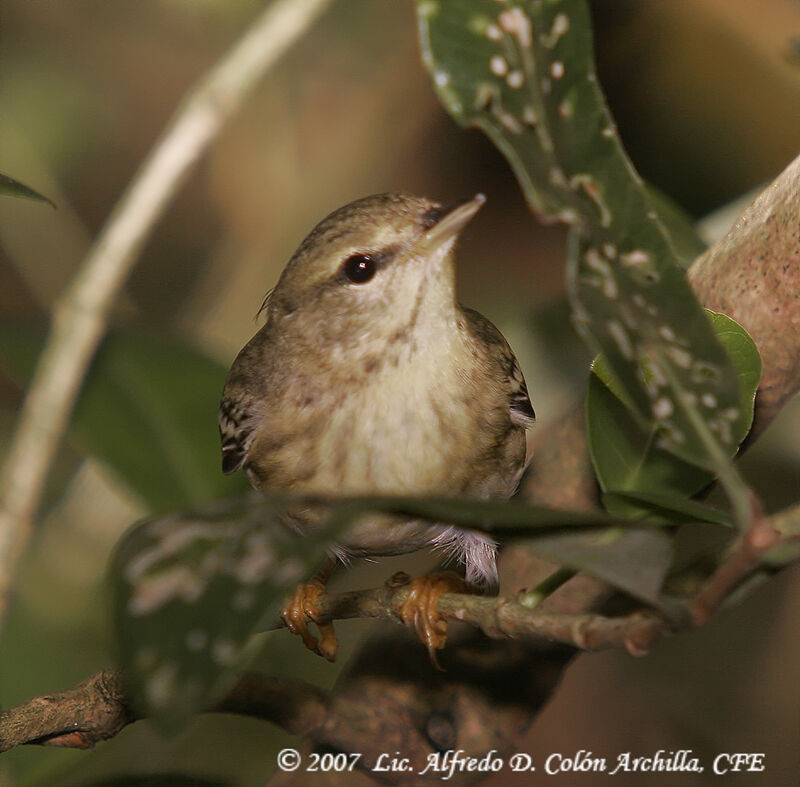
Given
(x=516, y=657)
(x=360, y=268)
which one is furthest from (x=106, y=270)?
(x=516, y=657)

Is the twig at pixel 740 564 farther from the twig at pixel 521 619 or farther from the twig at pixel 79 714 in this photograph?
the twig at pixel 79 714

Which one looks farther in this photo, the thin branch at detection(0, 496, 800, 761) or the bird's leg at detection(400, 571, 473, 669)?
the bird's leg at detection(400, 571, 473, 669)

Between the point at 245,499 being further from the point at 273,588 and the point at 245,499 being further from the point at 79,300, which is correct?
the point at 79,300

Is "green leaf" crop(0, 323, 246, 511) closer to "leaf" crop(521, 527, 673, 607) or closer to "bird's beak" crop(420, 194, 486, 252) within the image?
"bird's beak" crop(420, 194, 486, 252)

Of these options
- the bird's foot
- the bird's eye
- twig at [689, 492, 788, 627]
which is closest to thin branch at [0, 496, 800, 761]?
twig at [689, 492, 788, 627]

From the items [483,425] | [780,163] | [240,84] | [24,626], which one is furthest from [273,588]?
[780,163]

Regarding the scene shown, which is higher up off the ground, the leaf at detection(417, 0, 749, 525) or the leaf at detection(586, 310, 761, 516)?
the leaf at detection(417, 0, 749, 525)

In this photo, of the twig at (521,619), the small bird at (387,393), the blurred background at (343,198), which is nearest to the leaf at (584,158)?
the twig at (521,619)
